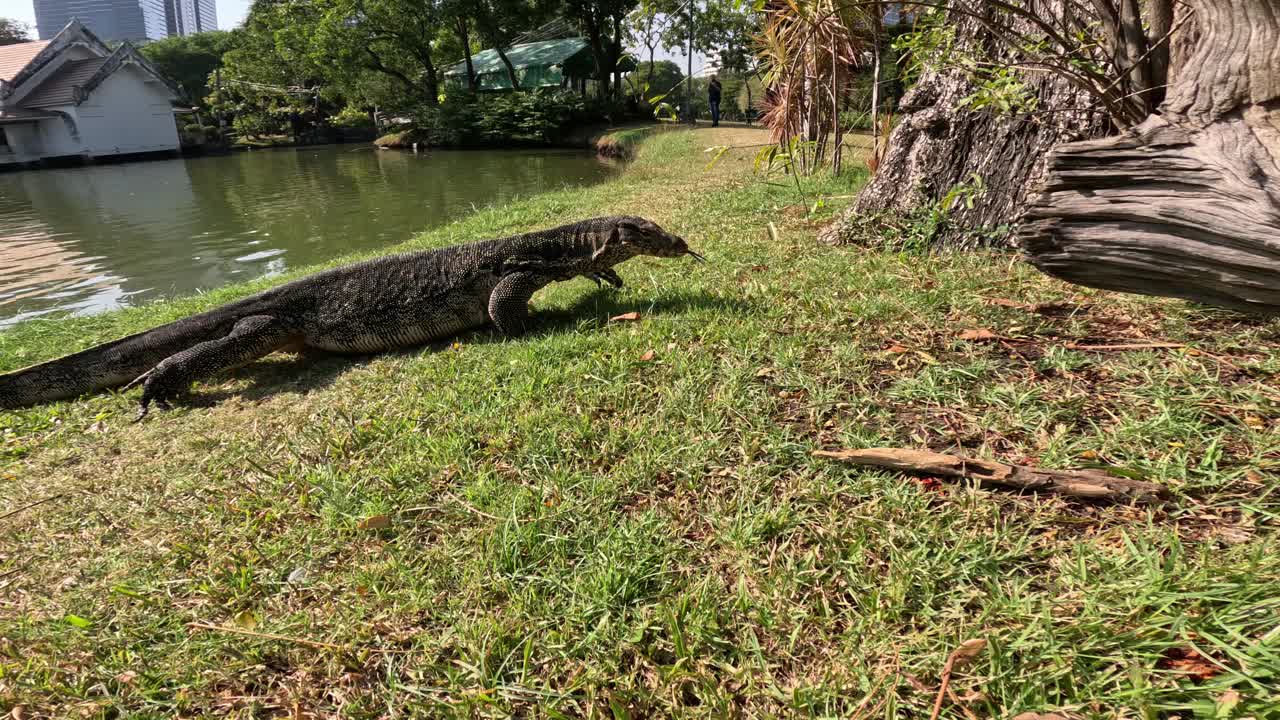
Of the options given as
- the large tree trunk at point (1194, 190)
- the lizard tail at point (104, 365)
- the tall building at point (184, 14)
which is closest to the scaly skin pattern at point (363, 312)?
the lizard tail at point (104, 365)

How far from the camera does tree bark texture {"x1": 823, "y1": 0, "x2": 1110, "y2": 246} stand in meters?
4.50

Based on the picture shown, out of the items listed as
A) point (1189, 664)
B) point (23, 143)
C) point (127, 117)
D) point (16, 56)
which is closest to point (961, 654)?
point (1189, 664)

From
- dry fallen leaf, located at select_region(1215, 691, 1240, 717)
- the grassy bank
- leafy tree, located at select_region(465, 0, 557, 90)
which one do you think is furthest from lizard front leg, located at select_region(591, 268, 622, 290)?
leafy tree, located at select_region(465, 0, 557, 90)

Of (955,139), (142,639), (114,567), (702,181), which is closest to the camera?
(142,639)

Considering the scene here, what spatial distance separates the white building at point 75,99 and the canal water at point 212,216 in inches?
172

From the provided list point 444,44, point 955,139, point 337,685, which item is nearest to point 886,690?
point 337,685

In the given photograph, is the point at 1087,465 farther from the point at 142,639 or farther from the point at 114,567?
the point at 114,567

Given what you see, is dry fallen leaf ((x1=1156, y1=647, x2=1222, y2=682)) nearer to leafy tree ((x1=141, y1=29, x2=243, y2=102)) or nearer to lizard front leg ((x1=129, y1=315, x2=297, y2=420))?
lizard front leg ((x1=129, y1=315, x2=297, y2=420))

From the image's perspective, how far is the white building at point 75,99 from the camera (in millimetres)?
33125

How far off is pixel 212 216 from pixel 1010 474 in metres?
19.4

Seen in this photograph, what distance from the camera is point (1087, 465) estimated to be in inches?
89.3

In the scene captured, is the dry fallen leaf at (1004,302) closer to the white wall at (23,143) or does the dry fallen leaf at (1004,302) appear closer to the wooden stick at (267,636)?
the wooden stick at (267,636)

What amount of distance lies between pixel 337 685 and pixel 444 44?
4242cm

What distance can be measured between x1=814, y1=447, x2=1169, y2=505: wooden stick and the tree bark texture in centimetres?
294
